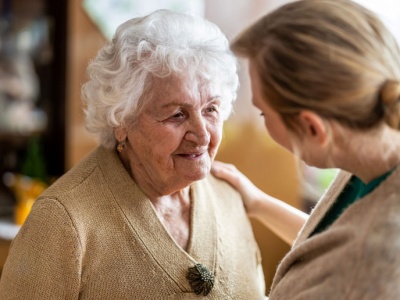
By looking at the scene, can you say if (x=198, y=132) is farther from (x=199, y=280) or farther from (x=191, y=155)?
(x=199, y=280)

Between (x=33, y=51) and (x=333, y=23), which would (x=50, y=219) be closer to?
(x=333, y=23)

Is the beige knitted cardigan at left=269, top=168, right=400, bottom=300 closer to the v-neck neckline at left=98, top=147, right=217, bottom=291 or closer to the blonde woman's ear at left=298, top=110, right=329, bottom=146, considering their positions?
the blonde woman's ear at left=298, top=110, right=329, bottom=146

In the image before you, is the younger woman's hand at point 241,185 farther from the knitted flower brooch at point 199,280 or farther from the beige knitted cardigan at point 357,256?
the beige knitted cardigan at point 357,256

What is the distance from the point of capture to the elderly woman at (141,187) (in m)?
1.44

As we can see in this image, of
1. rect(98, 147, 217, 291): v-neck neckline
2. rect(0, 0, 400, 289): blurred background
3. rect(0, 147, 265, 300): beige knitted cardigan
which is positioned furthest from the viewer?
rect(0, 0, 400, 289): blurred background

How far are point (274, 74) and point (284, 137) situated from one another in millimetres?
118

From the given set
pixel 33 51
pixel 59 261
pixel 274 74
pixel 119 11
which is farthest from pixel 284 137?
pixel 33 51

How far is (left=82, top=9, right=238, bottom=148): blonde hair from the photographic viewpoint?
4.89ft

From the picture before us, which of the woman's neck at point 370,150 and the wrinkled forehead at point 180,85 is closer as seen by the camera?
the woman's neck at point 370,150

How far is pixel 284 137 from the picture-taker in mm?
1044

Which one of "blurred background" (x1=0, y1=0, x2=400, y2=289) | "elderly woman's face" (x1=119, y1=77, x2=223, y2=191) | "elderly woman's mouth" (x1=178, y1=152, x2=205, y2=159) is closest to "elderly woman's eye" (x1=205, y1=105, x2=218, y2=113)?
"elderly woman's face" (x1=119, y1=77, x2=223, y2=191)

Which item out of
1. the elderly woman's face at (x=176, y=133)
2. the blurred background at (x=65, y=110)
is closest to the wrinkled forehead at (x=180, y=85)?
the elderly woman's face at (x=176, y=133)

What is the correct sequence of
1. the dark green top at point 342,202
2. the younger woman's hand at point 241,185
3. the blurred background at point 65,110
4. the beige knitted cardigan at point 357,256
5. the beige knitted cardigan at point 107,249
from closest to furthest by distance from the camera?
1. the beige knitted cardigan at point 357,256
2. the dark green top at point 342,202
3. the beige knitted cardigan at point 107,249
4. the younger woman's hand at point 241,185
5. the blurred background at point 65,110

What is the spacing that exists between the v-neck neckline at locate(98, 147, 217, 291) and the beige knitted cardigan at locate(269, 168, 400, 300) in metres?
0.47
